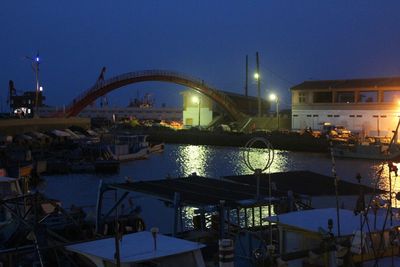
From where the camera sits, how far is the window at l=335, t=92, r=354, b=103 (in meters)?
45.2

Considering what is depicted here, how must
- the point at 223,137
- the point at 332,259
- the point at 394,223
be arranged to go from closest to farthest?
the point at 332,259, the point at 394,223, the point at 223,137

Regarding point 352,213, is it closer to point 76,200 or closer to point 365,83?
point 76,200

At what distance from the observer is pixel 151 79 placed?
57.4 m

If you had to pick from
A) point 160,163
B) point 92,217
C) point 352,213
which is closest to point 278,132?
point 160,163

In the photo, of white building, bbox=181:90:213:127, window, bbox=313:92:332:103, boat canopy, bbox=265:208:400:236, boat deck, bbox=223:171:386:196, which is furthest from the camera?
white building, bbox=181:90:213:127

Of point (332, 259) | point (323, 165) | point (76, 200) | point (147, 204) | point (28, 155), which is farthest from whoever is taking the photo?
point (323, 165)

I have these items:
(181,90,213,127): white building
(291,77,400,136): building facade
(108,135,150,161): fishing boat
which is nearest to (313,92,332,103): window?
(291,77,400,136): building facade

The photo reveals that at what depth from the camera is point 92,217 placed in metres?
11.1

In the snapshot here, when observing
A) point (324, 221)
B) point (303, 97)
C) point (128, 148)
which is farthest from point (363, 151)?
point (324, 221)

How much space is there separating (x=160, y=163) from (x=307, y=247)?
88.8 ft

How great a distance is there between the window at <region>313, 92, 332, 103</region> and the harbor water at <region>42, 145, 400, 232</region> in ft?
30.4

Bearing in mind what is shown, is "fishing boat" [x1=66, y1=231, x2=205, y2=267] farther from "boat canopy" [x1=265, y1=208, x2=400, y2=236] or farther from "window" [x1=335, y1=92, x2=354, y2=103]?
"window" [x1=335, y1=92, x2=354, y2=103]

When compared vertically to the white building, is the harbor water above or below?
below

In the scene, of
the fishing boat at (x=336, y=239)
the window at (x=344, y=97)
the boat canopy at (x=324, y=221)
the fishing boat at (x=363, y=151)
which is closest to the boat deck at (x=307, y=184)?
the boat canopy at (x=324, y=221)
